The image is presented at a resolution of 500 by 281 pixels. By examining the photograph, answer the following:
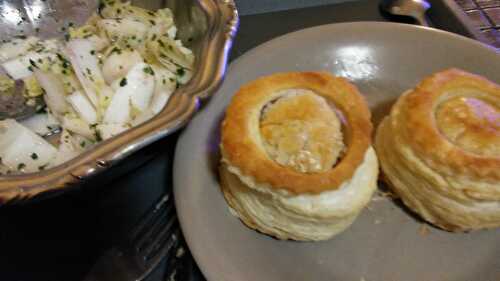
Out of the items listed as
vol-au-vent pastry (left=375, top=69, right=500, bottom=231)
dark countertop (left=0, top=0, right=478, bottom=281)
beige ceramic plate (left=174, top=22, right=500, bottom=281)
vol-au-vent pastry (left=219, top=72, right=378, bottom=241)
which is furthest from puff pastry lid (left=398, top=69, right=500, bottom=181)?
dark countertop (left=0, top=0, right=478, bottom=281)

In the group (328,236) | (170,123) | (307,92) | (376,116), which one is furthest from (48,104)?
(376,116)

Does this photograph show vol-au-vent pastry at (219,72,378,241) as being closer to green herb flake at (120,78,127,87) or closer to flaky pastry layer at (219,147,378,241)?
flaky pastry layer at (219,147,378,241)

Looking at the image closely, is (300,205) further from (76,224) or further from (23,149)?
(23,149)

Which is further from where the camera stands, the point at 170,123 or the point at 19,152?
the point at 19,152

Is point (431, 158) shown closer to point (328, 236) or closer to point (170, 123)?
point (328, 236)

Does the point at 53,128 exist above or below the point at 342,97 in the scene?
below

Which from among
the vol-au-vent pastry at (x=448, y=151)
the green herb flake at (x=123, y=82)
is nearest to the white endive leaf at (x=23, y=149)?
the green herb flake at (x=123, y=82)
